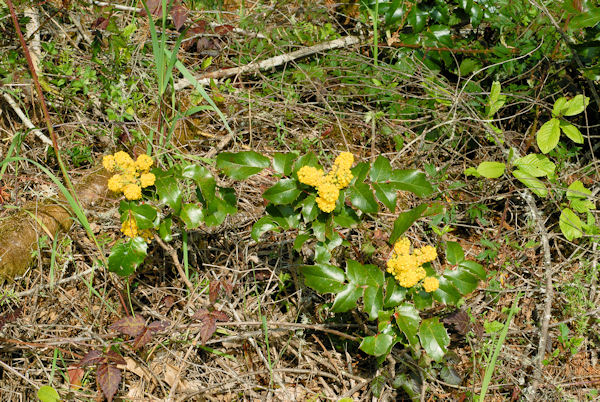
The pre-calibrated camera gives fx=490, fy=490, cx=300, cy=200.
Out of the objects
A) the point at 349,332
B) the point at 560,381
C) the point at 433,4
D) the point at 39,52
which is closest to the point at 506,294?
the point at 560,381

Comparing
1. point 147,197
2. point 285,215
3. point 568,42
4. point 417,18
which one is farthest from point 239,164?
point 568,42

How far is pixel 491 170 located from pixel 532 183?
21cm

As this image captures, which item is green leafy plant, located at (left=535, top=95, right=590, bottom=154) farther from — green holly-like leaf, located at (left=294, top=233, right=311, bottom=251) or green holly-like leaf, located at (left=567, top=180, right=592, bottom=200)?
green holly-like leaf, located at (left=294, top=233, right=311, bottom=251)

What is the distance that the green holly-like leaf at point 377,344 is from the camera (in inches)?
67.7

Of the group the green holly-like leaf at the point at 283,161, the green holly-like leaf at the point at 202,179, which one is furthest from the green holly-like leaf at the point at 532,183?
the green holly-like leaf at the point at 202,179

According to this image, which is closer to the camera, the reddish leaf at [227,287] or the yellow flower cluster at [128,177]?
the yellow flower cluster at [128,177]

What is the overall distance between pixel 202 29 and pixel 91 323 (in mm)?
1644

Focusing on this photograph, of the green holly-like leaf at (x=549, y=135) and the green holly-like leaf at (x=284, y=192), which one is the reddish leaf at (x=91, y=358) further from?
the green holly-like leaf at (x=549, y=135)

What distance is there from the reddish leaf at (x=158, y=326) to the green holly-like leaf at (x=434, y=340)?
101cm

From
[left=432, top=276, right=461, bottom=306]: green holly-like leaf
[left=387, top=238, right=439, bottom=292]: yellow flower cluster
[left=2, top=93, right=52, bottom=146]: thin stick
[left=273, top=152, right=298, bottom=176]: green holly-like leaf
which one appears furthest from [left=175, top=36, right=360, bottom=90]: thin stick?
[left=432, top=276, right=461, bottom=306]: green holly-like leaf

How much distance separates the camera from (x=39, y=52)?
8.65 ft

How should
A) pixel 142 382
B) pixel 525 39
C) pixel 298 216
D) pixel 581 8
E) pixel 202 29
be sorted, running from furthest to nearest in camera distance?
pixel 202 29
pixel 525 39
pixel 581 8
pixel 142 382
pixel 298 216

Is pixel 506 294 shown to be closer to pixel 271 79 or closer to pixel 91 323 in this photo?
pixel 271 79

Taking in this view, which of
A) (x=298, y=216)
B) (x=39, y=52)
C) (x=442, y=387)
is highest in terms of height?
(x=39, y=52)
